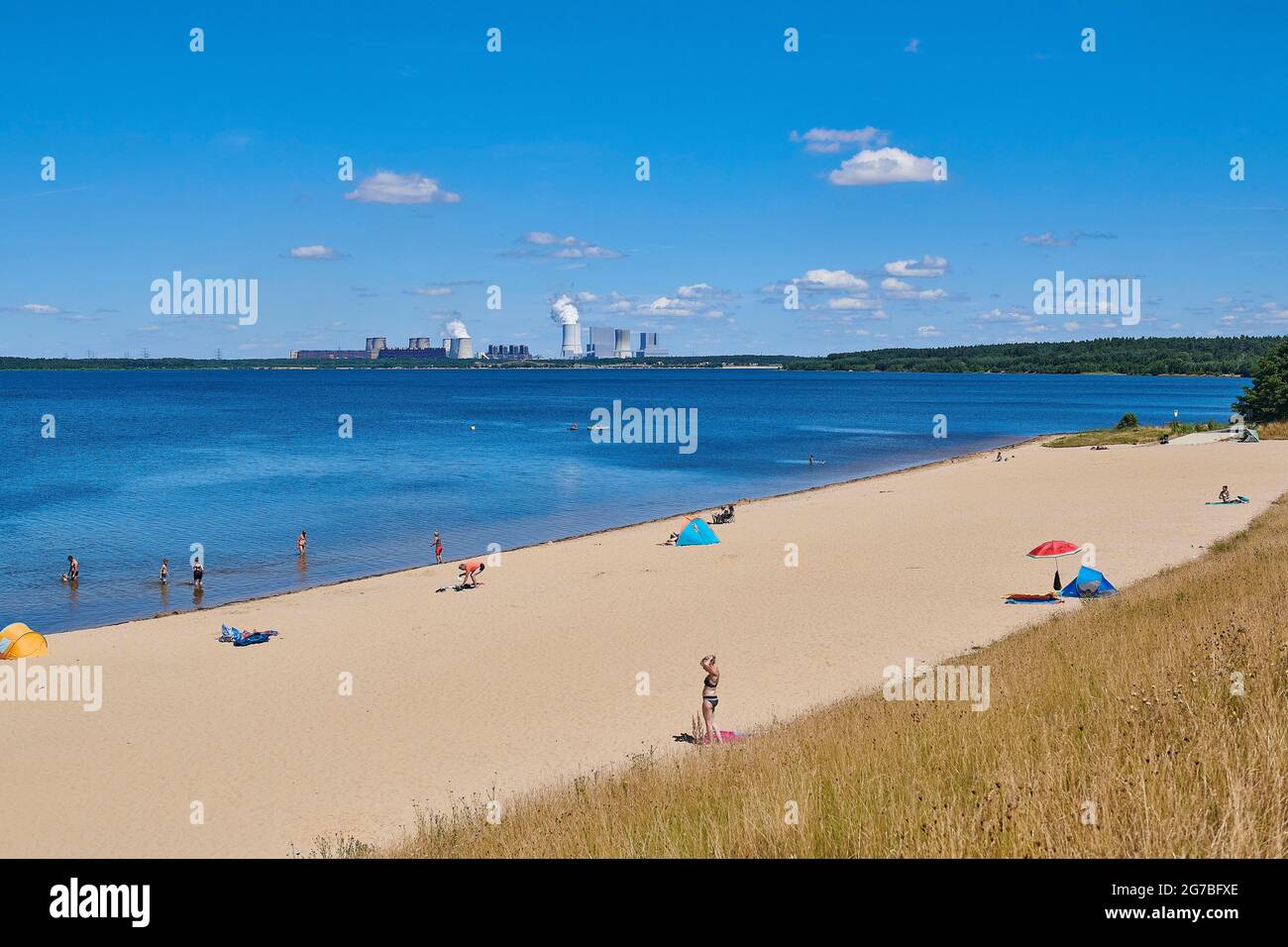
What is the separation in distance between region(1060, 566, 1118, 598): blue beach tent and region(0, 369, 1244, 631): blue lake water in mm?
21656

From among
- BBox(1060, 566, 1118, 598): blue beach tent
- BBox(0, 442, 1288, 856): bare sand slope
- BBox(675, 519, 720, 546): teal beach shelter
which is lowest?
BBox(0, 442, 1288, 856): bare sand slope

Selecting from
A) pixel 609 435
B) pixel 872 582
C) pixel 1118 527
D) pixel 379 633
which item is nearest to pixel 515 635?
pixel 379 633

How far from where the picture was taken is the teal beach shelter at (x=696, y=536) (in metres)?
Result: 35.2

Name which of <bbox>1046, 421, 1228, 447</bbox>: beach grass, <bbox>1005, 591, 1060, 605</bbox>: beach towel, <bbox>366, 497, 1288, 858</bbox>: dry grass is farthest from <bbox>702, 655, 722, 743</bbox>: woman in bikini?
<bbox>1046, 421, 1228, 447</bbox>: beach grass

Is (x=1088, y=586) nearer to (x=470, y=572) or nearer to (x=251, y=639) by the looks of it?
(x=470, y=572)

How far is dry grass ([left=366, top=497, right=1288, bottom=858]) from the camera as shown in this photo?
5.27 metres

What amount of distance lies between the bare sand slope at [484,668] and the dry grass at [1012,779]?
354cm

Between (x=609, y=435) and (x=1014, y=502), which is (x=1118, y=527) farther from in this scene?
(x=609, y=435)

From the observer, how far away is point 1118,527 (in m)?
34.2

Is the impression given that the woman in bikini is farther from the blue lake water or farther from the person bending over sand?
the blue lake water

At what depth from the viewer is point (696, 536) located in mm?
35344

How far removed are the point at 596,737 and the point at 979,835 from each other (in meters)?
11.3
